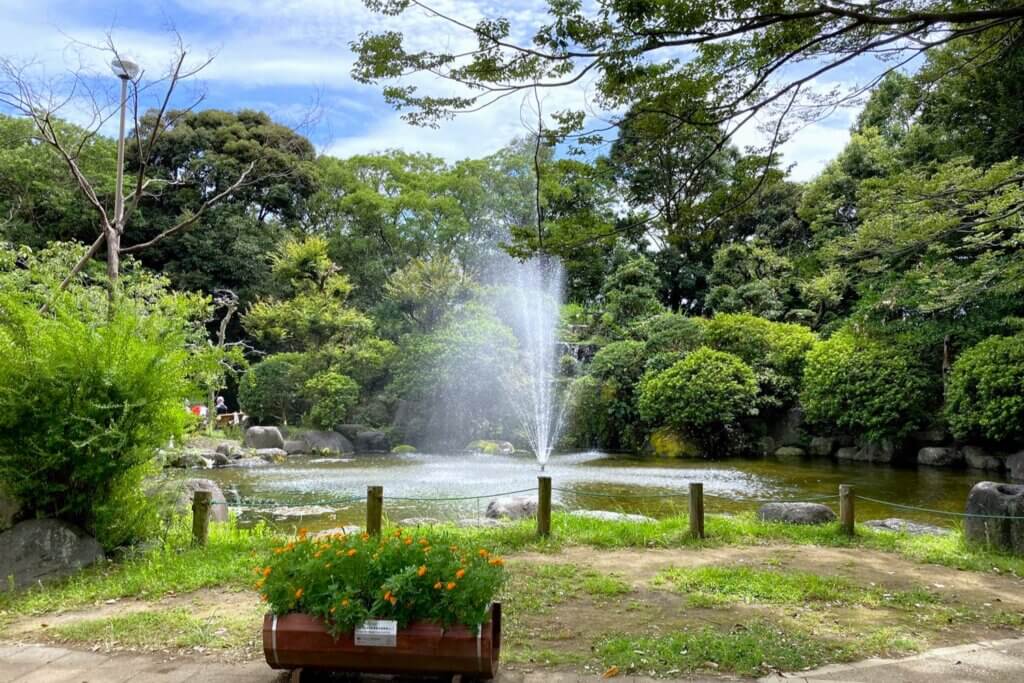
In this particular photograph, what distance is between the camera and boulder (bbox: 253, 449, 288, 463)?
695 inches

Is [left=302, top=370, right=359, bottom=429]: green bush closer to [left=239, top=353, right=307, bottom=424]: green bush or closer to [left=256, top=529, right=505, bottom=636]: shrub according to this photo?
[left=239, top=353, right=307, bottom=424]: green bush

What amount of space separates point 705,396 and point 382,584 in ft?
48.2

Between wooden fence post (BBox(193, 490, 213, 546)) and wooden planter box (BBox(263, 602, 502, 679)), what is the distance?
356cm

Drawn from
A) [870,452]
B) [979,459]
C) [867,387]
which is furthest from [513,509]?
[870,452]

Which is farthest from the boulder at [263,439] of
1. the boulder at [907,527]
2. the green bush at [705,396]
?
the boulder at [907,527]

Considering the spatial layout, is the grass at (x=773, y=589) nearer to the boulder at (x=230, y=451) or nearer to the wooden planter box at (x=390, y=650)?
the wooden planter box at (x=390, y=650)

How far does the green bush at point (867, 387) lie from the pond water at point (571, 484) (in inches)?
40.4

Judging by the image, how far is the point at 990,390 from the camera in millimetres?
13344

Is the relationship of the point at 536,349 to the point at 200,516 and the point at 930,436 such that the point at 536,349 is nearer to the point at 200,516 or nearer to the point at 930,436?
the point at 930,436

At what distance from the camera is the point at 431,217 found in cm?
2811

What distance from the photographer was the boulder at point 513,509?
9.06 metres

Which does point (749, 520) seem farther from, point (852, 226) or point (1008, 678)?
point (852, 226)

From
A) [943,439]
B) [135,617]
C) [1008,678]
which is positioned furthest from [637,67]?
[943,439]

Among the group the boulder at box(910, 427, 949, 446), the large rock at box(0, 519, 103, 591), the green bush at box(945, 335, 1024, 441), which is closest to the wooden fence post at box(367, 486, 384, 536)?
the large rock at box(0, 519, 103, 591)
